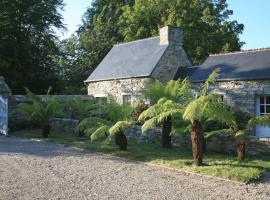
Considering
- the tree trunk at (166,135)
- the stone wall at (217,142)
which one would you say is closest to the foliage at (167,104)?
the tree trunk at (166,135)

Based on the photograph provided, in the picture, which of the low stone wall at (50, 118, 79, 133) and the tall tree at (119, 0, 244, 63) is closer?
the low stone wall at (50, 118, 79, 133)

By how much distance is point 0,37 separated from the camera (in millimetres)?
27281

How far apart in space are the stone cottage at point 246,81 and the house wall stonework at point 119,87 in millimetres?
2891

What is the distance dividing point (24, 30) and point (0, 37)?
2132mm

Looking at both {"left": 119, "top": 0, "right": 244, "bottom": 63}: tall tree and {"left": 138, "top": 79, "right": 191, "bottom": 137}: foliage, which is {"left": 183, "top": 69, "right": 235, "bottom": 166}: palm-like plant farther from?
{"left": 119, "top": 0, "right": 244, "bottom": 63}: tall tree

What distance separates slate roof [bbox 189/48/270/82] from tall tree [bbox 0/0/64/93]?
1342 centimetres

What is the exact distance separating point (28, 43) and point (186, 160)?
21307mm

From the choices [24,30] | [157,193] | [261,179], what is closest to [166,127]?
[261,179]

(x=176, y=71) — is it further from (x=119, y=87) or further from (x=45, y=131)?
(x=45, y=131)

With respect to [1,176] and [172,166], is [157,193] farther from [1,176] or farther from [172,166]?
[1,176]

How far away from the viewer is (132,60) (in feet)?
67.6

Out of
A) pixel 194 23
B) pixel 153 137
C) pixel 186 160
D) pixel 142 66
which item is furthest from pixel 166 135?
pixel 194 23

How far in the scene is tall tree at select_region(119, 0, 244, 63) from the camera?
26812 mm

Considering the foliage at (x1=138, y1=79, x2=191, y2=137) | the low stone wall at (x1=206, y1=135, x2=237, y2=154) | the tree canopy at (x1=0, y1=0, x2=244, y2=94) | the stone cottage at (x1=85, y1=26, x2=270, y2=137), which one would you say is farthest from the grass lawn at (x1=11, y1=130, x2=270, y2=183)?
the tree canopy at (x1=0, y1=0, x2=244, y2=94)
